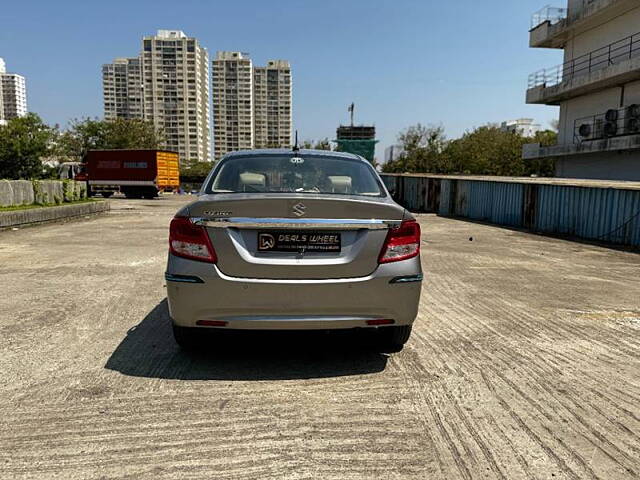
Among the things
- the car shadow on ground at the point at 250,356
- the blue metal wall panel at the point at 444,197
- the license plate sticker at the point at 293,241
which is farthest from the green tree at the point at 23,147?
the license plate sticker at the point at 293,241

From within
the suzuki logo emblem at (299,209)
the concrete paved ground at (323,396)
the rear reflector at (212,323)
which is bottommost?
the concrete paved ground at (323,396)

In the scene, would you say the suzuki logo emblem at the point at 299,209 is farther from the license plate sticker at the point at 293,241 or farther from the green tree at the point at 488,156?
the green tree at the point at 488,156

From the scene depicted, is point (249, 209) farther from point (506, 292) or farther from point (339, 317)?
point (506, 292)

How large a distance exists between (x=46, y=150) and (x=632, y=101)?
3705 centimetres

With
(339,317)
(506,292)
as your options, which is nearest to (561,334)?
(506,292)

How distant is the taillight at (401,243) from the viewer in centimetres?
338

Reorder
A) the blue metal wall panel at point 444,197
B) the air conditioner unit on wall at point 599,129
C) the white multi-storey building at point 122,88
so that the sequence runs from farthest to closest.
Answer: the white multi-storey building at point 122,88, the air conditioner unit on wall at point 599,129, the blue metal wall panel at point 444,197

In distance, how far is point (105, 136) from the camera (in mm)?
56281

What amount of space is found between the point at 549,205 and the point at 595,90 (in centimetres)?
2683

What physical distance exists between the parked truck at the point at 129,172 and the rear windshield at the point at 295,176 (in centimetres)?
3036

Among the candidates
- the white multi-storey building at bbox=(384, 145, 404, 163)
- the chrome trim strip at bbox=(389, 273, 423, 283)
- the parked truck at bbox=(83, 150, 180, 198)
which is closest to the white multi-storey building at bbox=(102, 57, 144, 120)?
the white multi-storey building at bbox=(384, 145, 404, 163)

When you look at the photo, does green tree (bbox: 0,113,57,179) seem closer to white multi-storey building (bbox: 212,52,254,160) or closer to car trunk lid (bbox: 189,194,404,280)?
car trunk lid (bbox: 189,194,404,280)

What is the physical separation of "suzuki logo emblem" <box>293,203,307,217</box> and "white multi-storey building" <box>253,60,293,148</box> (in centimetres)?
10360

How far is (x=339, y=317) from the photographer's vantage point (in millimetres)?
3336
